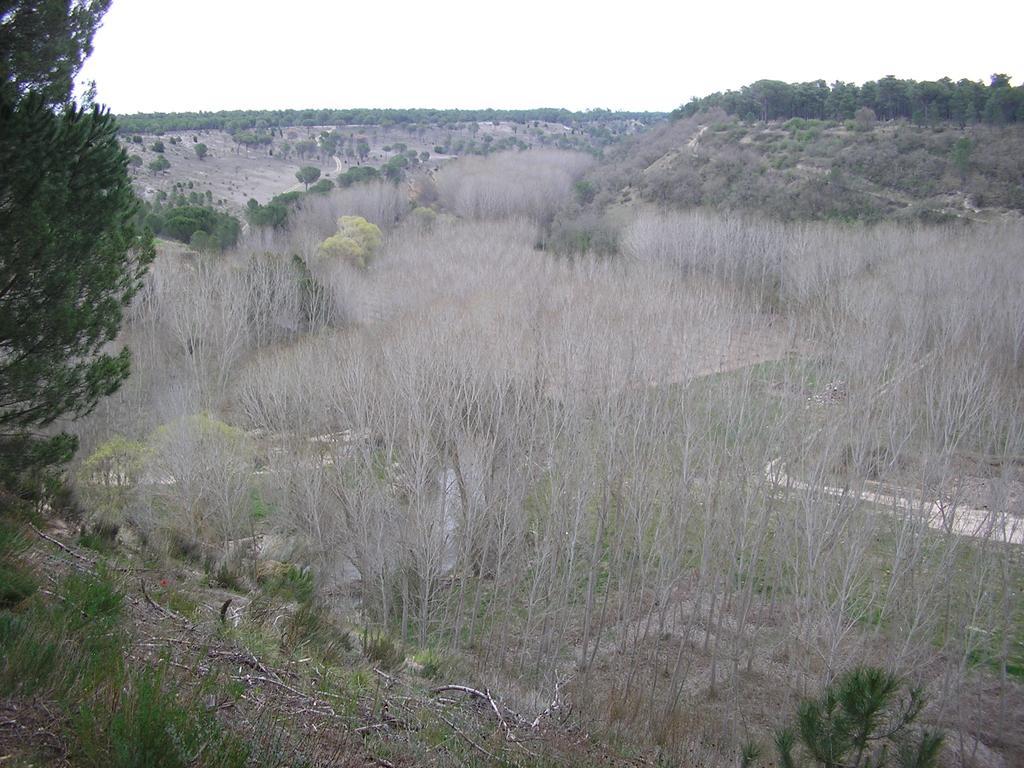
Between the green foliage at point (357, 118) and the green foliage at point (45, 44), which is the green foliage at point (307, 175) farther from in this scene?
the green foliage at point (45, 44)

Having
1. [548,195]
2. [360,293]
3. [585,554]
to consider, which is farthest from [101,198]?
[548,195]

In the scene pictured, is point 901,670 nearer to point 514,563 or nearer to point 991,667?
point 991,667

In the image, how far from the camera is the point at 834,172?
1640 inches

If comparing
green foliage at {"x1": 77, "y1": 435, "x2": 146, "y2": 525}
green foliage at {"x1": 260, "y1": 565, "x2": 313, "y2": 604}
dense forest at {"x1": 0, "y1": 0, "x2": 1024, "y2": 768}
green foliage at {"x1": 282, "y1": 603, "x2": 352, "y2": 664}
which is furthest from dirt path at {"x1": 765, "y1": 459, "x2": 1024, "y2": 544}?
green foliage at {"x1": 77, "y1": 435, "x2": 146, "y2": 525}

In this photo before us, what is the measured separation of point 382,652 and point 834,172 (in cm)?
4245

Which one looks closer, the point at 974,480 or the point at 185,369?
the point at 974,480

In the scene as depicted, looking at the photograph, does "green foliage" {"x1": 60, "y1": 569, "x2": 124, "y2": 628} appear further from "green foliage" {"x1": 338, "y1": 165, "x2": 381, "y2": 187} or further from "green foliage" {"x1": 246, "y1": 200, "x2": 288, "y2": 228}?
"green foliage" {"x1": 338, "y1": 165, "x2": 381, "y2": 187}

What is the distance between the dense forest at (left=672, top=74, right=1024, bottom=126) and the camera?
43.3 meters

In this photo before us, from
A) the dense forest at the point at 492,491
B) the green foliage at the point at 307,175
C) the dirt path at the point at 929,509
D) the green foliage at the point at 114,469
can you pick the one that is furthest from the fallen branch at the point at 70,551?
the green foliage at the point at 307,175

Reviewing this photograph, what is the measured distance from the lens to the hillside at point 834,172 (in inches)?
1444

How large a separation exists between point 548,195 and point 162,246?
26845mm

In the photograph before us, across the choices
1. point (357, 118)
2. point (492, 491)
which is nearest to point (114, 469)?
point (492, 491)

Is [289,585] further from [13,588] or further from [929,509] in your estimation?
[929,509]

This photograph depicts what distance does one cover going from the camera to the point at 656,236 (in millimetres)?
32062
